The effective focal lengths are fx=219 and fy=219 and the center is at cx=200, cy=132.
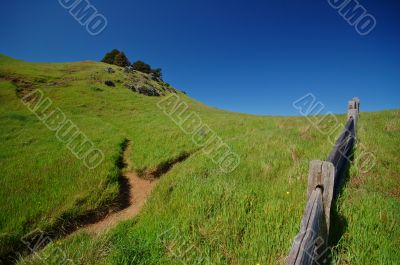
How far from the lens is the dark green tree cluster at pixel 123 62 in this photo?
6519 cm

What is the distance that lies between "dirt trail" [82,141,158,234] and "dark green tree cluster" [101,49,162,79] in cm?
6285

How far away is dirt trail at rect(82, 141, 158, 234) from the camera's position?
16.6 ft

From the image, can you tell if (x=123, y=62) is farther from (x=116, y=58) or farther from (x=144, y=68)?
(x=144, y=68)

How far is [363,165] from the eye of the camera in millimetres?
5297

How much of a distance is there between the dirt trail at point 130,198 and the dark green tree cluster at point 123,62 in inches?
2474

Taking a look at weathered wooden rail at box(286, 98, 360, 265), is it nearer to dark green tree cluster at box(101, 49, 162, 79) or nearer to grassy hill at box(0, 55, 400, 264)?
A: grassy hill at box(0, 55, 400, 264)

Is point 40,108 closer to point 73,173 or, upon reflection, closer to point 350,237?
point 73,173

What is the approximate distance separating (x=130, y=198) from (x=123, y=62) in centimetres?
6613

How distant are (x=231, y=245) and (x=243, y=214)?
2.31ft

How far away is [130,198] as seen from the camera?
6672mm

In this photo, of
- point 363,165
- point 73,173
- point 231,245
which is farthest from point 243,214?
point 73,173

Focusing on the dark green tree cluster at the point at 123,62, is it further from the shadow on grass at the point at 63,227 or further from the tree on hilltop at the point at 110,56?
the shadow on grass at the point at 63,227

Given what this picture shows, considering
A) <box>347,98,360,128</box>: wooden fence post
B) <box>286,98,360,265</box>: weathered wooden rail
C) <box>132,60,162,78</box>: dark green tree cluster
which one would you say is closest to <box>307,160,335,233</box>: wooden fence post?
Answer: <box>286,98,360,265</box>: weathered wooden rail

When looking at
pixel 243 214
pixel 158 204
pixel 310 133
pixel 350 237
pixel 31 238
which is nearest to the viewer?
pixel 350 237
